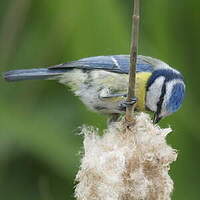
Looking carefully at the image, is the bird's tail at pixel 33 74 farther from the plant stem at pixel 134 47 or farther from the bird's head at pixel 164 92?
the plant stem at pixel 134 47

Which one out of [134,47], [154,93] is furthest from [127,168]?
[154,93]

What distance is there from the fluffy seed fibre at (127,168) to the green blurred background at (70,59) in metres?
0.64

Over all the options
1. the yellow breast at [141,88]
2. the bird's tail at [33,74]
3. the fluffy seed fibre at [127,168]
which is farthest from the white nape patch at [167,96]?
the bird's tail at [33,74]

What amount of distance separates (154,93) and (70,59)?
1.35 ft

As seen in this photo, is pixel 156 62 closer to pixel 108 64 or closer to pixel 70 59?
pixel 108 64

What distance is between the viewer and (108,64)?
7.30 feet

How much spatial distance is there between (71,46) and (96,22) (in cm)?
14

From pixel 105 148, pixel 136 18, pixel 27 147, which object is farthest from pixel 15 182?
pixel 136 18

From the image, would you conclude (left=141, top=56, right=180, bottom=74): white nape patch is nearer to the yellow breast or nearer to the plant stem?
the yellow breast

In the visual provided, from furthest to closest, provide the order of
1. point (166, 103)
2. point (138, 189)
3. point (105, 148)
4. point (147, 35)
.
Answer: point (147, 35) → point (166, 103) → point (105, 148) → point (138, 189)

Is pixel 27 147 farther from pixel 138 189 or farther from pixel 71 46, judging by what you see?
pixel 138 189

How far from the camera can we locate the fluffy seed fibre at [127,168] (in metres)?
1.36

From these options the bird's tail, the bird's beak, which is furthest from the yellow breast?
the bird's tail

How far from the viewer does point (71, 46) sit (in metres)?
2.25
